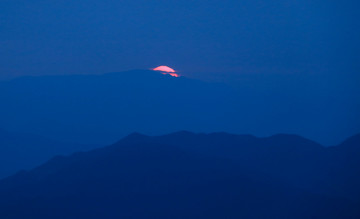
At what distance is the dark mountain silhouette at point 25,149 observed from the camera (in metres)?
A: 37.5

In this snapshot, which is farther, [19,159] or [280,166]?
[19,159]

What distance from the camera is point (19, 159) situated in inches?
1523

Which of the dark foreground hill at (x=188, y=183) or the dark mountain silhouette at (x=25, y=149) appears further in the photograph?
the dark mountain silhouette at (x=25, y=149)

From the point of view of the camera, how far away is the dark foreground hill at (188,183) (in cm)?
1730

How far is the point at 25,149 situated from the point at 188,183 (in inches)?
1211

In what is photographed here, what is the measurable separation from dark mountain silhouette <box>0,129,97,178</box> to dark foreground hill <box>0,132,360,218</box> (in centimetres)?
1276

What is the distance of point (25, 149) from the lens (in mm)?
40312

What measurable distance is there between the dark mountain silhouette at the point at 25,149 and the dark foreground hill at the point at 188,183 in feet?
41.8

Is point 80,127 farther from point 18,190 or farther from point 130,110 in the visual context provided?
point 18,190

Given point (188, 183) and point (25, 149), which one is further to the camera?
point (25, 149)

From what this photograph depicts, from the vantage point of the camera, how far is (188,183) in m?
18.9

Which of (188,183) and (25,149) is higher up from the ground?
(25,149)

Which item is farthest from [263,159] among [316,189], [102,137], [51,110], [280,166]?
[51,110]

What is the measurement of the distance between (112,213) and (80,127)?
106 ft
